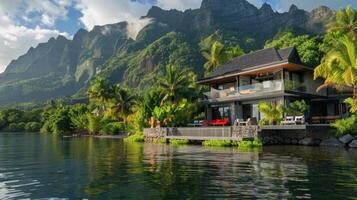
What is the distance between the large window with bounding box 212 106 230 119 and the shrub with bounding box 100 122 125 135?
24.6m

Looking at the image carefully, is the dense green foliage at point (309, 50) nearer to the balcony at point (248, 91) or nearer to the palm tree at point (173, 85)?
the balcony at point (248, 91)

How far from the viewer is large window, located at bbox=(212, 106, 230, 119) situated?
3894 cm

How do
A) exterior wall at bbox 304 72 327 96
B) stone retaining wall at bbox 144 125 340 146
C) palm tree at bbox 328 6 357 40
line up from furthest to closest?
palm tree at bbox 328 6 357 40
exterior wall at bbox 304 72 327 96
stone retaining wall at bbox 144 125 340 146

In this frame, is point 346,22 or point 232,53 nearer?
point 346,22

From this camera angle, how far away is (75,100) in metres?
175

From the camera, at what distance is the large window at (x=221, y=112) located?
38938mm

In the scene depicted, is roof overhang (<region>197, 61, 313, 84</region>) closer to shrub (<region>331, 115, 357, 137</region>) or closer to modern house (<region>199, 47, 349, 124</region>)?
modern house (<region>199, 47, 349, 124</region>)

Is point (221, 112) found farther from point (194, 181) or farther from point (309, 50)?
point (194, 181)

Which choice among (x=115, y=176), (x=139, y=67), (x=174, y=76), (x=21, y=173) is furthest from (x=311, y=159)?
(x=139, y=67)

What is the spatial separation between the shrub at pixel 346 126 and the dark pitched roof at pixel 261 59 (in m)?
8.14

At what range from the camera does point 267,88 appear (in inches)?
1300

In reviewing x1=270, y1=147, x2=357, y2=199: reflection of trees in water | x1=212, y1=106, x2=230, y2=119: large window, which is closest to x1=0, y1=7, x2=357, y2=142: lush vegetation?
x1=212, y1=106, x2=230, y2=119: large window

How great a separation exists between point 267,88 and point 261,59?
17.4 ft

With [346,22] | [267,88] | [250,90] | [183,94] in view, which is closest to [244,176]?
[267,88]
